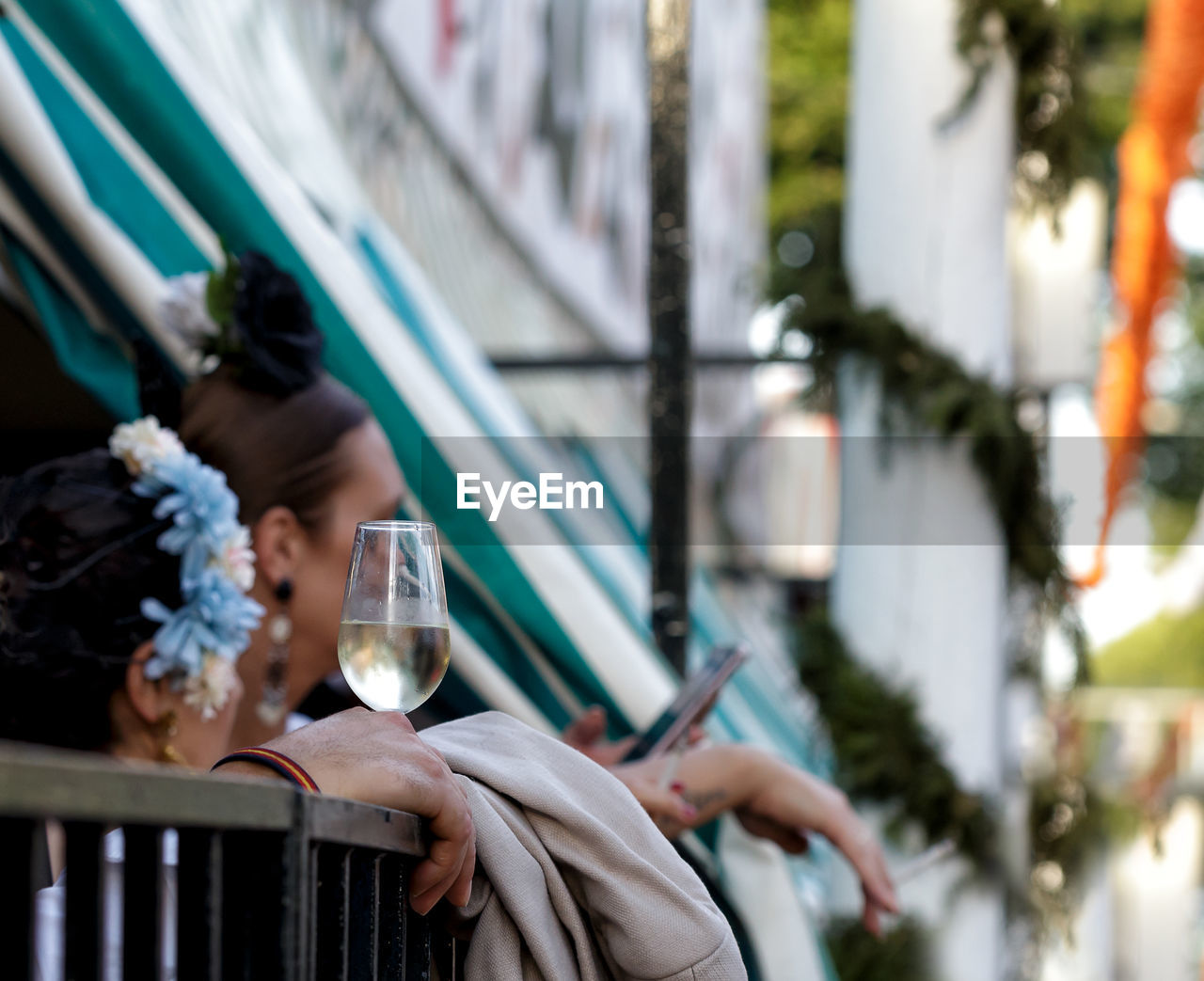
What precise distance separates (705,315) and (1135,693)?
13.1 ft

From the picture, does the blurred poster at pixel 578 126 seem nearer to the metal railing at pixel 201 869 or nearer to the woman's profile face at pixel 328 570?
the woman's profile face at pixel 328 570

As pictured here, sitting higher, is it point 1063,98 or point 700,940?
point 1063,98

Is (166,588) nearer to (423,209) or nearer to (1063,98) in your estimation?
(1063,98)

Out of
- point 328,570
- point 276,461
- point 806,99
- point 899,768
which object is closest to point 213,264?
point 276,461

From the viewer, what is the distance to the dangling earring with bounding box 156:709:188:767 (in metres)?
1.52

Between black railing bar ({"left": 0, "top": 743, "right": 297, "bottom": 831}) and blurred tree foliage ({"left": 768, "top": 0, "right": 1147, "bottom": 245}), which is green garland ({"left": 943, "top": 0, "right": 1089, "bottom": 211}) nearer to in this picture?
black railing bar ({"left": 0, "top": 743, "right": 297, "bottom": 831})

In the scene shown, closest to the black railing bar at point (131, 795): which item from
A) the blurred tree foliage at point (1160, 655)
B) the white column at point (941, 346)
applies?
the white column at point (941, 346)

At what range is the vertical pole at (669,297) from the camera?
205 cm

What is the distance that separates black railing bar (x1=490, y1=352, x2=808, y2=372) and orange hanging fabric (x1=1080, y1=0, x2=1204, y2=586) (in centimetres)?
78

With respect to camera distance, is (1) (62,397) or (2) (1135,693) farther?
(2) (1135,693)

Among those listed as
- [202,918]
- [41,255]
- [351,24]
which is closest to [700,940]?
[202,918]

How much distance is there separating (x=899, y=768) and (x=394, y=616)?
75.4 inches

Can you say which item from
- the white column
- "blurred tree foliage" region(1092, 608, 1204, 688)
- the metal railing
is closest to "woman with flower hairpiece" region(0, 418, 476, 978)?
the metal railing

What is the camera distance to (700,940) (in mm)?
1046
